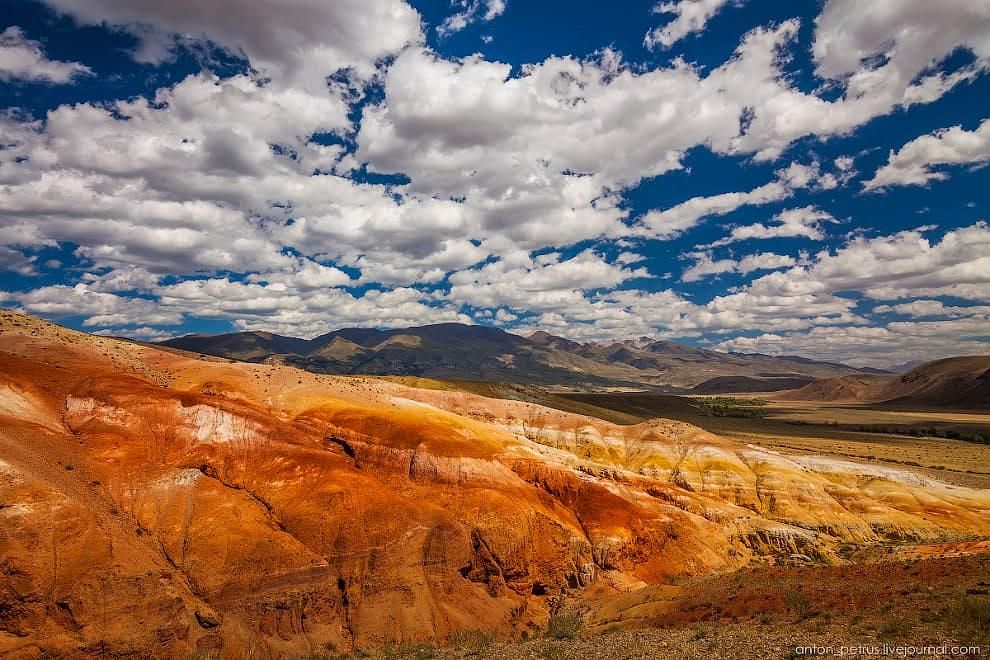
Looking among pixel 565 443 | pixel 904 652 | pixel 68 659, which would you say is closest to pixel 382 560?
pixel 68 659

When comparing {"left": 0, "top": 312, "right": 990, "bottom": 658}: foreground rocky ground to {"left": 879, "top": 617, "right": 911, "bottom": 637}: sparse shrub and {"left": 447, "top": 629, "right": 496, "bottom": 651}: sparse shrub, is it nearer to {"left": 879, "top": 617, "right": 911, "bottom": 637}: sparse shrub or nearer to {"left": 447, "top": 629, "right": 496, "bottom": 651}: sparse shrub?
{"left": 447, "top": 629, "right": 496, "bottom": 651}: sparse shrub

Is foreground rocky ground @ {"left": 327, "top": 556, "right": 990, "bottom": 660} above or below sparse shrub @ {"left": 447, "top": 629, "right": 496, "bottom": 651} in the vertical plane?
above

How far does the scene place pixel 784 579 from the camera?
100 ft

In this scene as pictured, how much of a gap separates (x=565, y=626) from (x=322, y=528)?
17517 mm

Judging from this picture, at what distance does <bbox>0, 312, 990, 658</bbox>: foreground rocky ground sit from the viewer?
27438 mm

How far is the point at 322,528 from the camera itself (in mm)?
36281

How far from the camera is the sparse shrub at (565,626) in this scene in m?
29.6

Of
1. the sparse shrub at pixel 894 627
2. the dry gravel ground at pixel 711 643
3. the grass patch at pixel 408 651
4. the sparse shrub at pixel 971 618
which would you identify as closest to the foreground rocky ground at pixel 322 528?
the dry gravel ground at pixel 711 643

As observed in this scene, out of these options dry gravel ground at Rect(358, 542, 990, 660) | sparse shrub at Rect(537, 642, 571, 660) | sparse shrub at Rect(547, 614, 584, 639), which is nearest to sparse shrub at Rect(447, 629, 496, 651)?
dry gravel ground at Rect(358, 542, 990, 660)

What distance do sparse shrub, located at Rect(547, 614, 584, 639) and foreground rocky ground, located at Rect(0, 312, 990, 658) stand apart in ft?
1.45

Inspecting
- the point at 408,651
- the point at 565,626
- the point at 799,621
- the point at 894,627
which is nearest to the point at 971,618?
the point at 894,627

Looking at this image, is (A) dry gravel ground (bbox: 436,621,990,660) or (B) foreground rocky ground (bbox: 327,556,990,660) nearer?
(B) foreground rocky ground (bbox: 327,556,990,660)

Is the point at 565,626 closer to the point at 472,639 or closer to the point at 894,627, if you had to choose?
the point at 472,639

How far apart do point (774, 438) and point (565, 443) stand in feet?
325
